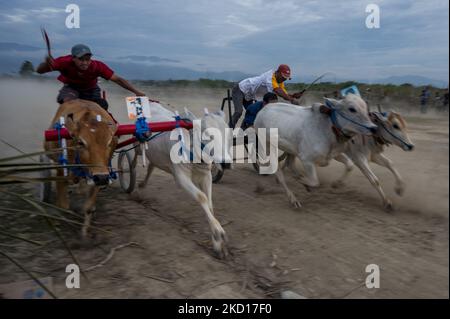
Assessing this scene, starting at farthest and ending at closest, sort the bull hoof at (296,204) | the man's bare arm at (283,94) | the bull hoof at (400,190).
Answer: the man's bare arm at (283,94), the bull hoof at (296,204), the bull hoof at (400,190)

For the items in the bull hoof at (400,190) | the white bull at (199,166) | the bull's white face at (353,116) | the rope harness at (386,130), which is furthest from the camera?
the bull hoof at (400,190)

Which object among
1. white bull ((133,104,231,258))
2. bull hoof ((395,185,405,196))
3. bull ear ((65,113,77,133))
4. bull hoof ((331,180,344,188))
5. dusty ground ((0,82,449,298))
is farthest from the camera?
bull hoof ((331,180,344,188))

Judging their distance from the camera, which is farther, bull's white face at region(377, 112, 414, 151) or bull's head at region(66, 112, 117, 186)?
bull's white face at region(377, 112, 414, 151)

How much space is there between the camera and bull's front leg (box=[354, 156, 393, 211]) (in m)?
6.06

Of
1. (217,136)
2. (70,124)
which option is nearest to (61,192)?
(70,124)

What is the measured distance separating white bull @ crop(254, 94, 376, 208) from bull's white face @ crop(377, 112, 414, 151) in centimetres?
49

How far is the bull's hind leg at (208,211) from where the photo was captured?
466cm

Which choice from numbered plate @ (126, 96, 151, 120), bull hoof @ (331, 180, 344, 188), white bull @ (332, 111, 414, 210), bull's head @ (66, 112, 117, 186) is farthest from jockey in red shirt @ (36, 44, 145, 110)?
bull hoof @ (331, 180, 344, 188)

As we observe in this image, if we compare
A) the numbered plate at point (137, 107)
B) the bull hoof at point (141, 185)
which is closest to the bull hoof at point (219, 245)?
the numbered plate at point (137, 107)

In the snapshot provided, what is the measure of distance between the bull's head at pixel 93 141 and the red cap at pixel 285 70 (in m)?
3.86

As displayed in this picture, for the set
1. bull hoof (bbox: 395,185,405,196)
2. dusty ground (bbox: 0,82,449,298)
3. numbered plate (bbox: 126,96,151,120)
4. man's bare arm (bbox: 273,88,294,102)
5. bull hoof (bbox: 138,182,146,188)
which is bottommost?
dusty ground (bbox: 0,82,449,298)

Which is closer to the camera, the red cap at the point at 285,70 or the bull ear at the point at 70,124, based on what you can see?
the bull ear at the point at 70,124

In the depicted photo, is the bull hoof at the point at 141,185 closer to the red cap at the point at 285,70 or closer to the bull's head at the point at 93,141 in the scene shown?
the bull's head at the point at 93,141

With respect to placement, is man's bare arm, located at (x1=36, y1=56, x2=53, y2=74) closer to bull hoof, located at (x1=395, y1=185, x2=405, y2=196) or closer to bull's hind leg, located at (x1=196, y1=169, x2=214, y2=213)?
bull's hind leg, located at (x1=196, y1=169, x2=214, y2=213)
